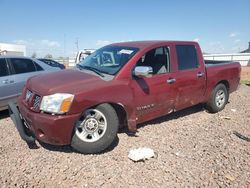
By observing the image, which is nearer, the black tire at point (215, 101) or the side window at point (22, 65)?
the black tire at point (215, 101)

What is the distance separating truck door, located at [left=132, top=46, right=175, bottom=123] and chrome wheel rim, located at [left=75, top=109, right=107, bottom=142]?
0.74m

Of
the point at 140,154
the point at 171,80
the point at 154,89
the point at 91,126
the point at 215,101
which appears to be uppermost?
the point at 171,80

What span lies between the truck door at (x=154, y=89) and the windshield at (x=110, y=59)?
0.90ft

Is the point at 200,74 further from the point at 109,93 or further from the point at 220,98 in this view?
the point at 109,93

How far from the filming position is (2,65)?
19.7ft

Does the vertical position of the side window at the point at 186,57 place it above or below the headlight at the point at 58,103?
above

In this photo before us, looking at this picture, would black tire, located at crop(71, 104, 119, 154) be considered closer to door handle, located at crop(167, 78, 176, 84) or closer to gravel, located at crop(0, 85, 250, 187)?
gravel, located at crop(0, 85, 250, 187)

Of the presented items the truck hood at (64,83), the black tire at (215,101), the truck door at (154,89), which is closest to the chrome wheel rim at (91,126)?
the truck hood at (64,83)

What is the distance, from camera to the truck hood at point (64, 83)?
11.8 feet

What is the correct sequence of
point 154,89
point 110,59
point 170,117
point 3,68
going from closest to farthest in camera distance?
point 154,89 < point 110,59 < point 170,117 < point 3,68

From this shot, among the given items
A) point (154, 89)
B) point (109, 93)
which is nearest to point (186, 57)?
point (154, 89)

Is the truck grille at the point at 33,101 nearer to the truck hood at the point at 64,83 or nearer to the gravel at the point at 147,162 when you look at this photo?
the truck hood at the point at 64,83

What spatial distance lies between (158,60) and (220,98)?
2.30 m

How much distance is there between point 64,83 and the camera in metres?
3.74
